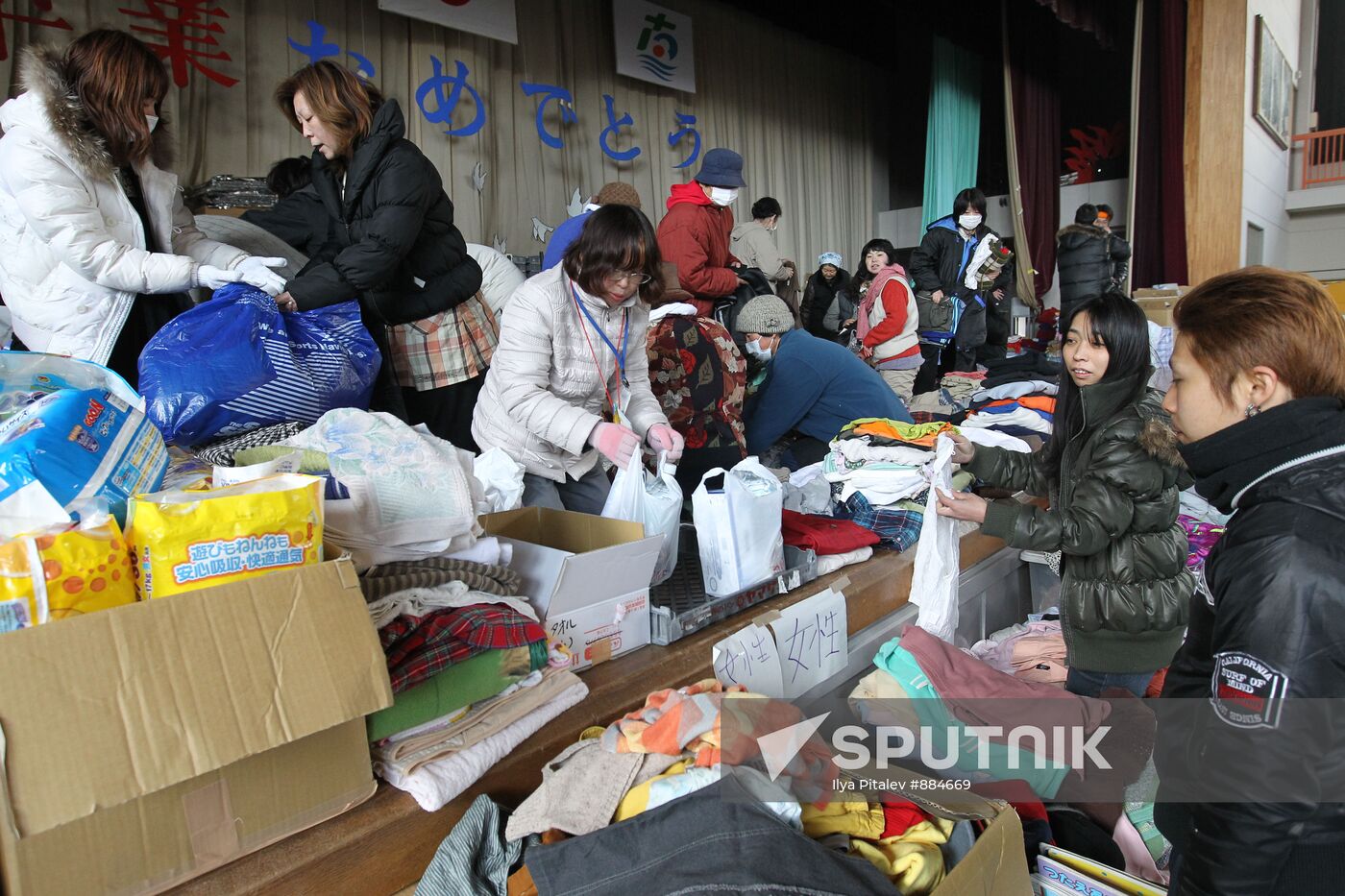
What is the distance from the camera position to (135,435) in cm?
116

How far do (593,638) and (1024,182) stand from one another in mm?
8856

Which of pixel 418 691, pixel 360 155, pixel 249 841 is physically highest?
pixel 360 155

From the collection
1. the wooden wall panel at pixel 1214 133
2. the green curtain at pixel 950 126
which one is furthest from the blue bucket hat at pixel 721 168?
the green curtain at pixel 950 126

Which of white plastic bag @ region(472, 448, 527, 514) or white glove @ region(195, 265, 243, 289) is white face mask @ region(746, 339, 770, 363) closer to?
white plastic bag @ region(472, 448, 527, 514)

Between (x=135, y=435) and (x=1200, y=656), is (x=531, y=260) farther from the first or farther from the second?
(x=1200, y=656)

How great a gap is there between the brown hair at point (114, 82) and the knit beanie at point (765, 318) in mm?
1983

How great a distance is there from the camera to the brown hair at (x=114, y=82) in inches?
69.2

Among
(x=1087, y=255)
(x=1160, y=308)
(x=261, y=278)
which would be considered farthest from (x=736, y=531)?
(x=1087, y=255)

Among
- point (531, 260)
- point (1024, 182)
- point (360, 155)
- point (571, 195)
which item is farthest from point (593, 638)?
point (1024, 182)

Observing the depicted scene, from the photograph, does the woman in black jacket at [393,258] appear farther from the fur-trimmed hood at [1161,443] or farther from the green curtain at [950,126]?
the green curtain at [950,126]

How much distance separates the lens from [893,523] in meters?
2.49

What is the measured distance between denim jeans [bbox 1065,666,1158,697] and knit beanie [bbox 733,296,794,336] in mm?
1615

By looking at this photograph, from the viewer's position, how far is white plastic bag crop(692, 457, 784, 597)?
6.25 ft

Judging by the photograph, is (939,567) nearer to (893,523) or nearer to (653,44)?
(893,523)
